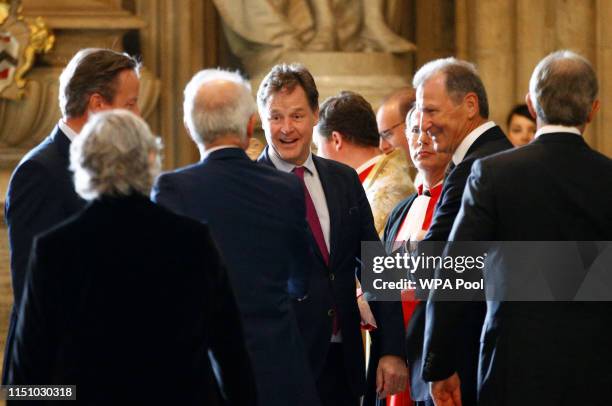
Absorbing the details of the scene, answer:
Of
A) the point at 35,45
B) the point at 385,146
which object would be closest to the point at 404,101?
the point at 385,146

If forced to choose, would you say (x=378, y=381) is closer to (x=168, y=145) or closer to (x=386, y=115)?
(x=386, y=115)

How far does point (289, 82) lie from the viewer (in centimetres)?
477

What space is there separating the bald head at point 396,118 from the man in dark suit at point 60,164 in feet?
6.65

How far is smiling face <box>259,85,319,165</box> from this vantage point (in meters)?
4.71

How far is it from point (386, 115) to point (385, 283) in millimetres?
1595

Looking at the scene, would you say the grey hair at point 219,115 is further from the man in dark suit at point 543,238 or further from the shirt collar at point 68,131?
the man in dark suit at point 543,238

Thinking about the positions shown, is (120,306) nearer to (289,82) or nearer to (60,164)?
(60,164)

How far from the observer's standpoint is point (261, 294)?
3.83 meters

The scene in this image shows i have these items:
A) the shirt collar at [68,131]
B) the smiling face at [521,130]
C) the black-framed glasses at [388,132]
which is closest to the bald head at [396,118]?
the black-framed glasses at [388,132]

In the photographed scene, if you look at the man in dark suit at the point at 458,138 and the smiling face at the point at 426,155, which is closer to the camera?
the man in dark suit at the point at 458,138

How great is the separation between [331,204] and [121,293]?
1515 millimetres

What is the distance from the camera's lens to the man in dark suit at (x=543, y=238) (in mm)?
3922

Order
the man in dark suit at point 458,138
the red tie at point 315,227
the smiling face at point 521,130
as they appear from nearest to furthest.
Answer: the man in dark suit at point 458,138 → the red tie at point 315,227 → the smiling face at point 521,130

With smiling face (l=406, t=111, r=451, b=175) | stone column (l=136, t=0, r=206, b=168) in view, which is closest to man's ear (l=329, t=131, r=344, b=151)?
smiling face (l=406, t=111, r=451, b=175)
